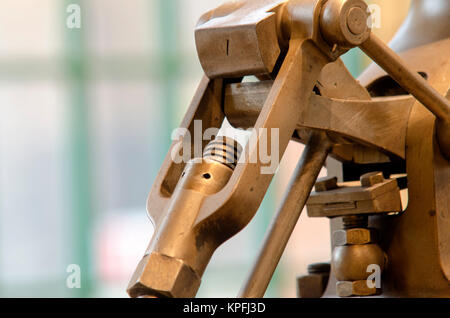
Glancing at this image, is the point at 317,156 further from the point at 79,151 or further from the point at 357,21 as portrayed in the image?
the point at 79,151

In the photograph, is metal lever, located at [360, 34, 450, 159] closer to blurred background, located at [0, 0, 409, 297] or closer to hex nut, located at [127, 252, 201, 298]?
hex nut, located at [127, 252, 201, 298]

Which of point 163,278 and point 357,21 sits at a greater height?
point 357,21

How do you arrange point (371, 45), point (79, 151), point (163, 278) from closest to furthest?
point (163, 278)
point (371, 45)
point (79, 151)

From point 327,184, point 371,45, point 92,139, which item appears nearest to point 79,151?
point 92,139

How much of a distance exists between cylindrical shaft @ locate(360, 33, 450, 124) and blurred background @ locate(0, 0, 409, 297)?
1.94m

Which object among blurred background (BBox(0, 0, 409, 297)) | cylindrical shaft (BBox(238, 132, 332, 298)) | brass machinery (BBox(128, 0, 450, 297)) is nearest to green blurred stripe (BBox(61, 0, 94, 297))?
blurred background (BBox(0, 0, 409, 297))

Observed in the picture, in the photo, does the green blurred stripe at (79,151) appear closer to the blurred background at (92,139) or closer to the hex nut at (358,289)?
the blurred background at (92,139)

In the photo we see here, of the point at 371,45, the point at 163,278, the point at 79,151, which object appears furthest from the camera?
the point at 79,151

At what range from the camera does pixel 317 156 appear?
0.78 m

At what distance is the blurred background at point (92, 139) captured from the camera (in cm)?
276

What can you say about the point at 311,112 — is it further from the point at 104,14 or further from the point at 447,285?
the point at 104,14

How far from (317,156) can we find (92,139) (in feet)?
6.83

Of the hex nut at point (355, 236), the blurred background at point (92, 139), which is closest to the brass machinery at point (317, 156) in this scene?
the hex nut at point (355, 236)

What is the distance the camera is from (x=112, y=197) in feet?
9.17
